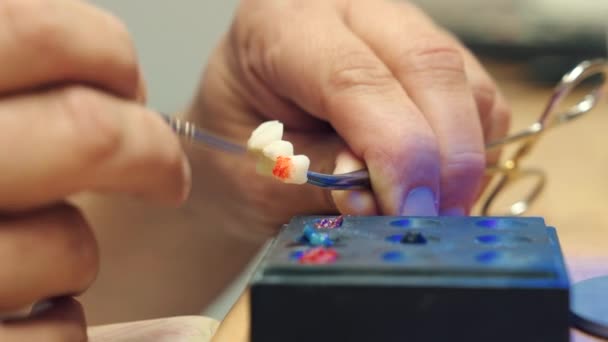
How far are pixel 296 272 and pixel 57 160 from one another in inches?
4.0

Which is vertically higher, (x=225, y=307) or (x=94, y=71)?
(x=94, y=71)

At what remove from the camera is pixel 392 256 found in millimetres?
288

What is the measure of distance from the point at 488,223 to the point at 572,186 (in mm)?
491

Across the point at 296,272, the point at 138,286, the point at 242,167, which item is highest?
the point at 296,272

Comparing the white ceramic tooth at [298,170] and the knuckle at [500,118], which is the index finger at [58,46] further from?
the knuckle at [500,118]

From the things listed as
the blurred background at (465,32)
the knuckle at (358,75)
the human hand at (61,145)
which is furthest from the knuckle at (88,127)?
the blurred background at (465,32)

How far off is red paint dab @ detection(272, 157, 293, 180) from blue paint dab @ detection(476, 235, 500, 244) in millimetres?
117

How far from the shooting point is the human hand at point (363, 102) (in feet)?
1.51

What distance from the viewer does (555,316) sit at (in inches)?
10.4

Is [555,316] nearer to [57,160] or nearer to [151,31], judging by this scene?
[57,160]

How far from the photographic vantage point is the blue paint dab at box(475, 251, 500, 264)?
0.28 meters

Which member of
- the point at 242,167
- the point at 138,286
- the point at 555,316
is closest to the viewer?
the point at 555,316

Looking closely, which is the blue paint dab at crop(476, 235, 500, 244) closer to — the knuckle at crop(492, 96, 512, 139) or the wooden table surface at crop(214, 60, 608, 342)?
the wooden table surface at crop(214, 60, 608, 342)

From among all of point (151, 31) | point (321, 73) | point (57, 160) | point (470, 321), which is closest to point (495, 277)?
point (470, 321)
